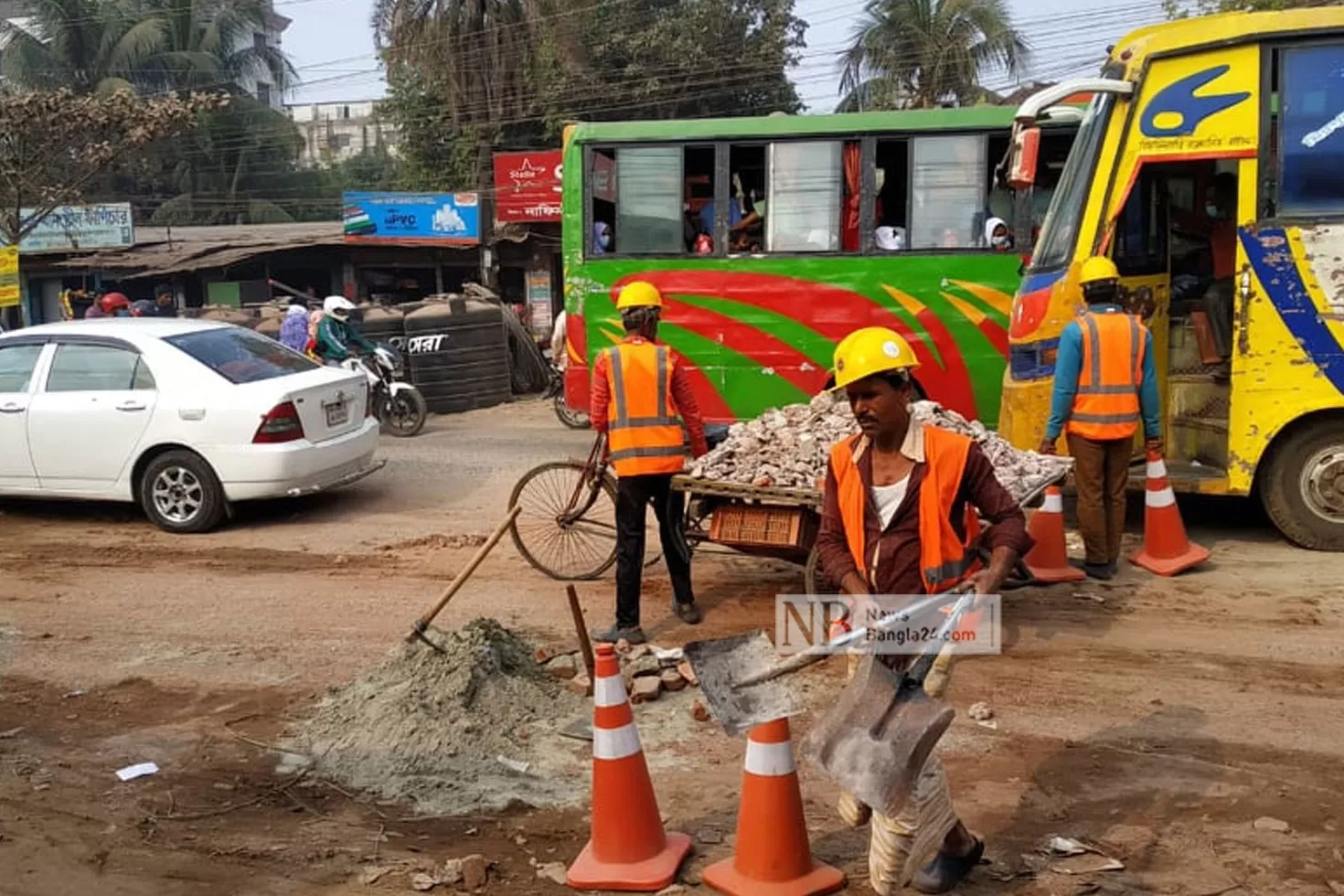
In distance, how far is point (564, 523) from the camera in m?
7.85

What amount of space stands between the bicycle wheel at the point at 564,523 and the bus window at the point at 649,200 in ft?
14.2

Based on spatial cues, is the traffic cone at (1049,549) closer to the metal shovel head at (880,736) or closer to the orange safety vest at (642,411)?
the orange safety vest at (642,411)

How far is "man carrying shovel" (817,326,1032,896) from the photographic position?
11.8 ft

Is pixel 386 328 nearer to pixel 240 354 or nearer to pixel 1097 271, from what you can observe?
pixel 240 354

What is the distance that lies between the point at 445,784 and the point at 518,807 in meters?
0.36

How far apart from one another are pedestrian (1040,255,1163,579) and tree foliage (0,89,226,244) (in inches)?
665

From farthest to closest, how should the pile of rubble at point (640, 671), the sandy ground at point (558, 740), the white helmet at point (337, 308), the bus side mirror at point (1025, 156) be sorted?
the white helmet at point (337, 308) < the bus side mirror at point (1025, 156) < the pile of rubble at point (640, 671) < the sandy ground at point (558, 740)

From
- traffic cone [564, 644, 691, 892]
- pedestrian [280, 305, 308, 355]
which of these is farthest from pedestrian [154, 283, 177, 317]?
traffic cone [564, 644, 691, 892]

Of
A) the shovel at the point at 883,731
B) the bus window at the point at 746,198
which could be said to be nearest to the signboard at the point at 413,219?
the bus window at the point at 746,198

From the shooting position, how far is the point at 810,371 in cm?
1163

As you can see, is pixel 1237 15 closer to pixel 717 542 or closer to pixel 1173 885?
pixel 717 542

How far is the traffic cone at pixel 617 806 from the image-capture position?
417 cm

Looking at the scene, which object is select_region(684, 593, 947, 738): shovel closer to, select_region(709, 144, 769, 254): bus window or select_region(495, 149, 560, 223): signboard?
select_region(709, 144, 769, 254): bus window

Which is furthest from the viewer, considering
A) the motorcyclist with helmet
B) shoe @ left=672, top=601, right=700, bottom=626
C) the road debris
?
the motorcyclist with helmet
